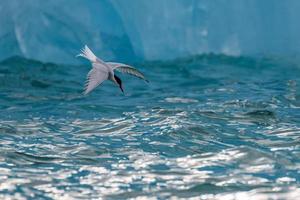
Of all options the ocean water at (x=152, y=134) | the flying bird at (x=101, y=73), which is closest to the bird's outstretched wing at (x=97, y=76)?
the flying bird at (x=101, y=73)

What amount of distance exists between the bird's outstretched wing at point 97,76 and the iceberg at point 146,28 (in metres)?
4.13

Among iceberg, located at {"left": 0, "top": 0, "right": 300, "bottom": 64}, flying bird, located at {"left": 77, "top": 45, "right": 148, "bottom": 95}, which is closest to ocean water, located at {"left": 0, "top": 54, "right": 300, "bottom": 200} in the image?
→ iceberg, located at {"left": 0, "top": 0, "right": 300, "bottom": 64}

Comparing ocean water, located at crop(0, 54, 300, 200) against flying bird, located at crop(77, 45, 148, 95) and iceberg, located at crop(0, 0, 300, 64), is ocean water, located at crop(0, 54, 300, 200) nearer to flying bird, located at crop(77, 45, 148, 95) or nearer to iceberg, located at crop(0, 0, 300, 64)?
iceberg, located at crop(0, 0, 300, 64)

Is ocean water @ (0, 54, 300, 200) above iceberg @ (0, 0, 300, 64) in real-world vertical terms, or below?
below

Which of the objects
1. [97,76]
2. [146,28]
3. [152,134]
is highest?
[146,28]

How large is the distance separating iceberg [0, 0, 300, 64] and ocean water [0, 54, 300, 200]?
1.10 ft

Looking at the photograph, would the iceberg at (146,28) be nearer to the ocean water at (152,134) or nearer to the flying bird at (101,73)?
the ocean water at (152,134)

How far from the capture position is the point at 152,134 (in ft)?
19.3

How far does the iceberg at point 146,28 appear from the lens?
30.9ft

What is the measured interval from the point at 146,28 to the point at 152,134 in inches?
162

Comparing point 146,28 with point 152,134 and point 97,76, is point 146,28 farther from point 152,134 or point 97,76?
point 97,76

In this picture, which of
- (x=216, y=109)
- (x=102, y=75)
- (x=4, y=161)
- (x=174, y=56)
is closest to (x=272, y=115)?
(x=216, y=109)

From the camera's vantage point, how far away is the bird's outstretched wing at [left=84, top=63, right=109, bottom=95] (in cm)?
509

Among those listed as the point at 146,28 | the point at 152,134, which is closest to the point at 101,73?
the point at 152,134
